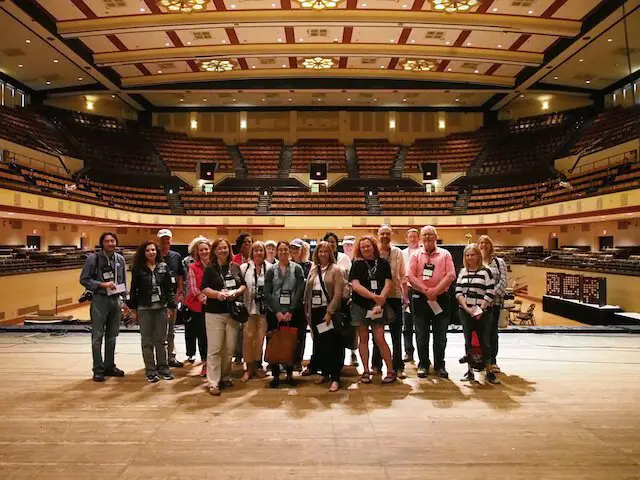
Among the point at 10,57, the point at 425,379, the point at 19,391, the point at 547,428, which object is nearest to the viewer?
the point at 547,428

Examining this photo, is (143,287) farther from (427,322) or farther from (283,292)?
(427,322)

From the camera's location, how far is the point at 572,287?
10.5 meters

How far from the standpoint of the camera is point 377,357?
4.36 m

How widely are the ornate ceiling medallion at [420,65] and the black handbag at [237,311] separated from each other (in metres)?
15.3

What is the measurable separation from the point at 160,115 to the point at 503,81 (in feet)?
54.8

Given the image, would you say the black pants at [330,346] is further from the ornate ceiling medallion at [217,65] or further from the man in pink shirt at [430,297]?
the ornate ceiling medallion at [217,65]

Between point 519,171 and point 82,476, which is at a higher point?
point 519,171

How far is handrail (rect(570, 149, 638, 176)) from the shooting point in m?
14.9

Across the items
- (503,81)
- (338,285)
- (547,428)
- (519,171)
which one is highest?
(503,81)

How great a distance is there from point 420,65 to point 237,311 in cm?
1574

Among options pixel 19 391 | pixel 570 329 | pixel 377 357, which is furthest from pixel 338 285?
pixel 570 329

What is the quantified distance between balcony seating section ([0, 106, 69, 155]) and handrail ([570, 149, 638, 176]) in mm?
19263

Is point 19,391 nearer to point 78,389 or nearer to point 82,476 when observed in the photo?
point 78,389

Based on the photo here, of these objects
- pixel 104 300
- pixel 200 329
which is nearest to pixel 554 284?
pixel 200 329
